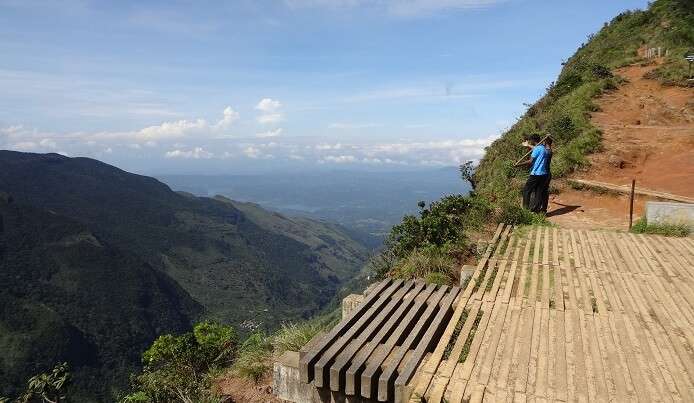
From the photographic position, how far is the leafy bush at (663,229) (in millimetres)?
8875

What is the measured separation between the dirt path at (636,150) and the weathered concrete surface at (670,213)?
2.89 feet

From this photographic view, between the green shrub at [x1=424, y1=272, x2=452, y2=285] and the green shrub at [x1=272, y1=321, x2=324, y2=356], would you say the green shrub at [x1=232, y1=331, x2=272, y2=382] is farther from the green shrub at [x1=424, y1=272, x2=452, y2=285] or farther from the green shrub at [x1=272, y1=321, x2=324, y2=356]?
the green shrub at [x1=424, y1=272, x2=452, y2=285]

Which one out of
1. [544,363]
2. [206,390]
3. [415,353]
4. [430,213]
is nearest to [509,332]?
[544,363]

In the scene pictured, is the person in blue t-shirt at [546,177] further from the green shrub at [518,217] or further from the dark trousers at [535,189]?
the green shrub at [518,217]

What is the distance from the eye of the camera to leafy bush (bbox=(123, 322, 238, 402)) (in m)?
7.86

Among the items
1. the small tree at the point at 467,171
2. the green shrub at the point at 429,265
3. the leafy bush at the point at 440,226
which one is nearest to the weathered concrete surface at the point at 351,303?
the green shrub at the point at 429,265

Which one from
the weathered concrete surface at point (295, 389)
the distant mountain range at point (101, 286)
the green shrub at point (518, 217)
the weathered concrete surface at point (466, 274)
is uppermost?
the green shrub at point (518, 217)

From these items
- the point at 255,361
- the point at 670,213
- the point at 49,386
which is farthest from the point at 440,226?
the point at 49,386

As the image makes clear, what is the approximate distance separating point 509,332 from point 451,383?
1.17 meters

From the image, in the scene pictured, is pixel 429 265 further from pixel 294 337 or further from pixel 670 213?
pixel 670 213

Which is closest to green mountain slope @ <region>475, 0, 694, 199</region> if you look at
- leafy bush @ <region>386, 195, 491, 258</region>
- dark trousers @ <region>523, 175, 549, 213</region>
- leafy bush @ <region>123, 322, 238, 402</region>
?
dark trousers @ <region>523, 175, 549, 213</region>

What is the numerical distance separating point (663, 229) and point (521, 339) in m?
6.43

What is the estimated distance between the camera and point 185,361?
8.84 meters

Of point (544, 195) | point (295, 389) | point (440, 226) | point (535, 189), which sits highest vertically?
point (535, 189)
